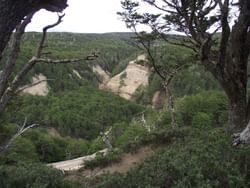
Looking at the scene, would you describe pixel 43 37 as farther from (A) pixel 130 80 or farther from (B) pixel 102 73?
(B) pixel 102 73

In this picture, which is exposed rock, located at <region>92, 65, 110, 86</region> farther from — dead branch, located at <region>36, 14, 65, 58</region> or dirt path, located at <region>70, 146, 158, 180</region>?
dead branch, located at <region>36, 14, 65, 58</region>

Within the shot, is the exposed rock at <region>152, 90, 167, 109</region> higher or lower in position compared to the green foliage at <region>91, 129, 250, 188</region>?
lower

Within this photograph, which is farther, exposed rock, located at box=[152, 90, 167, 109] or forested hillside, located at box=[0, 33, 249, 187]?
exposed rock, located at box=[152, 90, 167, 109]

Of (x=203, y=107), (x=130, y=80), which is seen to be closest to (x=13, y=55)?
(x=203, y=107)

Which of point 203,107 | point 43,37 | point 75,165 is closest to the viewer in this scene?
point 43,37

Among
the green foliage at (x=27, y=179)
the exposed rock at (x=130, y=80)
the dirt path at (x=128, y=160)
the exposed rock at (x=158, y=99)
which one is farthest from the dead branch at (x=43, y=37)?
the exposed rock at (x=130, y=80)

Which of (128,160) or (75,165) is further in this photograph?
(75,165)

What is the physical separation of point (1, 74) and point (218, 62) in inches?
160

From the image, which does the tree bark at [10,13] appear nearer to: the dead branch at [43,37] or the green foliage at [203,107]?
the dead branch at [43,37]

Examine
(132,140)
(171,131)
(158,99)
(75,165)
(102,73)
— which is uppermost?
(171,131)

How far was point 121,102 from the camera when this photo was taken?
70312mm

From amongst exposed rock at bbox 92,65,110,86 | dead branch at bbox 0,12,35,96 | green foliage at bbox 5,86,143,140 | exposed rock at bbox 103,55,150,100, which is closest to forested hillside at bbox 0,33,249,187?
green foliage at bbox 5,86,143,140

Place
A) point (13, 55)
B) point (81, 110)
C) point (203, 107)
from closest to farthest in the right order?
point (13, 55)
point (203, 107)
point (81, 110)

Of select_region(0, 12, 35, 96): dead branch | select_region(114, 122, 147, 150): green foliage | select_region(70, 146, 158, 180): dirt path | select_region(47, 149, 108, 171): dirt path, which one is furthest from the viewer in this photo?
select_region(47, 149, 108, 171): dirt path
